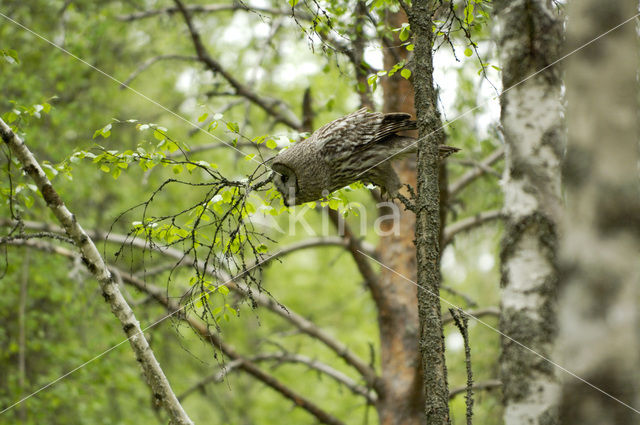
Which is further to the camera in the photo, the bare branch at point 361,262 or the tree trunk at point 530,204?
the bare branch at point 361,262

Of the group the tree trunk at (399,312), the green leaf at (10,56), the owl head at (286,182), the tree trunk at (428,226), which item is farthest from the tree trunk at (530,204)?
the tree trunk at (399,312)

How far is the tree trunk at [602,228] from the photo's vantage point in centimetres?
204

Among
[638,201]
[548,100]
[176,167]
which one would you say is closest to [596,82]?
[638,201]

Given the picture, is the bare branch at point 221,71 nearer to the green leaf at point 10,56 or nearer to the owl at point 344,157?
the green leaf at point 10,56

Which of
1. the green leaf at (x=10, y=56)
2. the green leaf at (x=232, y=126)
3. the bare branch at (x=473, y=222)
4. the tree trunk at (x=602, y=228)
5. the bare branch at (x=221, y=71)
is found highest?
the bare branch at (x=221, y=71)

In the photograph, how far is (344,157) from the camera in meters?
3.99

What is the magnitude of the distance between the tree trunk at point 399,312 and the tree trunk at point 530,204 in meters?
3.86

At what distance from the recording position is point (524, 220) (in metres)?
2.90

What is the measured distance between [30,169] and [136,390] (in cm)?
882

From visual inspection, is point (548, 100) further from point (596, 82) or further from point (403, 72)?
point (403, 72)

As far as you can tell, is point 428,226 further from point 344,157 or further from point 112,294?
point 112,294

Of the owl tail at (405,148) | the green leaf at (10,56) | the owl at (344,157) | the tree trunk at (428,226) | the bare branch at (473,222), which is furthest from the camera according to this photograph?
the bare branch at (473,222)

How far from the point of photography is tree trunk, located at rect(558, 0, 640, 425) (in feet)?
6.69

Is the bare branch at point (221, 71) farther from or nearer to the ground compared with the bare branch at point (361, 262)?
farther from the ground
